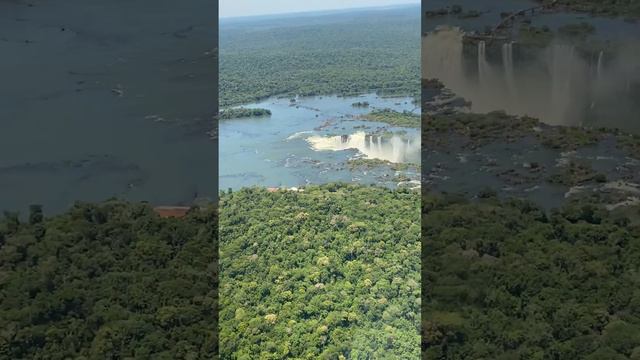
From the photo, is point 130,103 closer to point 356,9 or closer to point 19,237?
point 19,237

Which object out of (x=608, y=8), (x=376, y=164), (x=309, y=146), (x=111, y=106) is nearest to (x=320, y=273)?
(x=376, y=164)

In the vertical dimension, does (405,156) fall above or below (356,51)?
below

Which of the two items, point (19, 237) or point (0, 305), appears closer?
point (0, 305)

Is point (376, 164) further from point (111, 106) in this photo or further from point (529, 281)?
point (111, 106)

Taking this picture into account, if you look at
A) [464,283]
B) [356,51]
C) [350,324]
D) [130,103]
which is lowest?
[350,324]

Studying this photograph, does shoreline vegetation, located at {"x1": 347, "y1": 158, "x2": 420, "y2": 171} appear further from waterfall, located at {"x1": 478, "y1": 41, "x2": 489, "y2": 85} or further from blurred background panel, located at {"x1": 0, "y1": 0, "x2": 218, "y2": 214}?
blurred background panel, located at {"x1": 0, "y1": 0, "x2": 218, "y2": 214}

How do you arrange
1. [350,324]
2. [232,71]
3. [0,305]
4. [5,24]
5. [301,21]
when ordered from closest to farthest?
[0,305] → [350,324] → [5,24] → [232,71] → [301,21]

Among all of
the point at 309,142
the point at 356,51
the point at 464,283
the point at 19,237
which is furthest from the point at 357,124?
the point at 19,237
